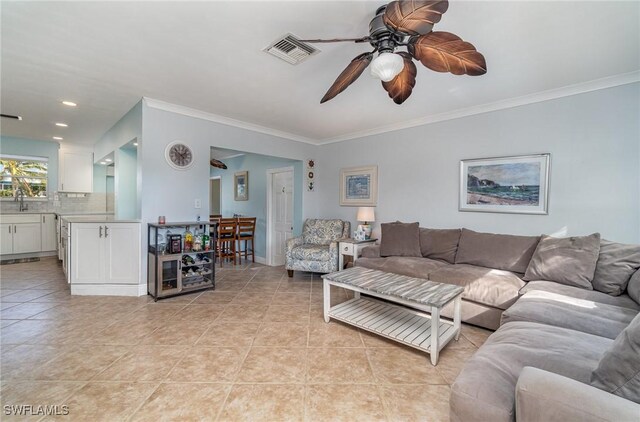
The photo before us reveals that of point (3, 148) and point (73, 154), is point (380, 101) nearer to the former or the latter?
point (73, 154)

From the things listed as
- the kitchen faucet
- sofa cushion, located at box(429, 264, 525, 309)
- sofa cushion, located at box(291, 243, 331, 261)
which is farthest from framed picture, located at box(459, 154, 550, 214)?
the kitchen faucet

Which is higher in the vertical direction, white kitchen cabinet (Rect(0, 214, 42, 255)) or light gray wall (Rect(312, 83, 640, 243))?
light gray wall (Rect(312, 83, 640, 243))

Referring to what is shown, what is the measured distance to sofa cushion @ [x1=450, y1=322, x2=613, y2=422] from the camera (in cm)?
112

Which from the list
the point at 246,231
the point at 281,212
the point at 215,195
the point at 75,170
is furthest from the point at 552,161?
the point at 75,170

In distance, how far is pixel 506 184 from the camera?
10.7ft

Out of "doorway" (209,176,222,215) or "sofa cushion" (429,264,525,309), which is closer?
"sofa cushion" (429,264,525,309)

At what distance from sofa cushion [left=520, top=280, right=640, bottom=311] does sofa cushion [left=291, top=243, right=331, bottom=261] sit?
248cm

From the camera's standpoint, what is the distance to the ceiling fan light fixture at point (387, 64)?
63.6 inches

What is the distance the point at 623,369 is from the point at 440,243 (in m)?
2.59

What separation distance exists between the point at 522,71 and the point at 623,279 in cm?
199

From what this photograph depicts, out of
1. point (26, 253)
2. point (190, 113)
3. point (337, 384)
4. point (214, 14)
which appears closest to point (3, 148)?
point (26, 253)

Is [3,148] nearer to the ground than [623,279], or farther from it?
farther from it

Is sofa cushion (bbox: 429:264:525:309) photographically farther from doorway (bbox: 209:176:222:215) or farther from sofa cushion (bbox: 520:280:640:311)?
doorway (bbox: 209:176:222:215)

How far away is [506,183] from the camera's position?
10.7ft
